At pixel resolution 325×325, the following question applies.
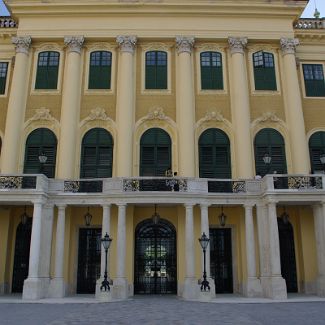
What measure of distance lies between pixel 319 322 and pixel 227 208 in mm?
12257

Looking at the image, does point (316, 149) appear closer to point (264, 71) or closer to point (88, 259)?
point (264, 71)

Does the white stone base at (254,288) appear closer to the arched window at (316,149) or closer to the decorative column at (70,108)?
the arched window at (316,149)

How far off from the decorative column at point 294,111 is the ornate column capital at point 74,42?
12475 mm

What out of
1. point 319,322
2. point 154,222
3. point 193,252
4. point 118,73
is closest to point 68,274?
point 154,222

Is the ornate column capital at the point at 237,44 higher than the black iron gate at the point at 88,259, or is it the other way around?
the ornate column capital at the point at 237,44

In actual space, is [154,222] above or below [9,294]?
above

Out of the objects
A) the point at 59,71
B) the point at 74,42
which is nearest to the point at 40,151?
the point at 59,71

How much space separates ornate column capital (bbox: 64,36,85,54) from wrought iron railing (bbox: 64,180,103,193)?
336 inches

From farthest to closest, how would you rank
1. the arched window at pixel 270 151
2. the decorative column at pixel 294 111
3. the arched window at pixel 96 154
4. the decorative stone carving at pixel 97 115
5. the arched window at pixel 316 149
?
the decorative stone carving at pixel 97 115
the arched window at pixel 316 149
the arched window at pixel 270 151
the arched window at pixel 96 154
the decorative column at pixel 294 111

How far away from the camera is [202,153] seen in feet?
85.4

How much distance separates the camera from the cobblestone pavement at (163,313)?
13625mm

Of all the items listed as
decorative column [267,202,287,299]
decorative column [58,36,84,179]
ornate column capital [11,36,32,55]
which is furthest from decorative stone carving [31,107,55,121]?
decorative column [267,202,287,299]

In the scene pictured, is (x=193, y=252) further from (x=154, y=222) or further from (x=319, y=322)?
(x=319, y=322)

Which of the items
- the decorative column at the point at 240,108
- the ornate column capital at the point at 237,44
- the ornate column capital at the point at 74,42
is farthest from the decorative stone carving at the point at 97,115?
the ornate column capital at the point at 237,44
